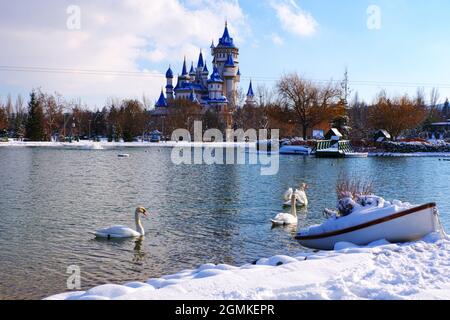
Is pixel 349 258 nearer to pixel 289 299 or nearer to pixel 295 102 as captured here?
pixel 289 299

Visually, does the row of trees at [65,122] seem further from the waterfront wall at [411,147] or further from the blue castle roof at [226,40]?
the waterfront wall at [411,147]

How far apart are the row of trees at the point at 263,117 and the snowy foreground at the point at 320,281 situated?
5044 centimetres

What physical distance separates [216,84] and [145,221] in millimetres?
95367

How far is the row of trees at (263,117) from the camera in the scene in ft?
205

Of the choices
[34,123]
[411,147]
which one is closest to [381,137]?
[411,147]

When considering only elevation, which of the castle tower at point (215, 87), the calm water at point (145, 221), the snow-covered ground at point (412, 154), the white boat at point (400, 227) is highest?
the castle tower at point (215, 87)

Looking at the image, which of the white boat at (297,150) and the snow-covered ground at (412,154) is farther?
the white boat at (297,150)

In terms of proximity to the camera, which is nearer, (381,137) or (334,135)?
(334,135)

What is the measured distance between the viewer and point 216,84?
10750cm

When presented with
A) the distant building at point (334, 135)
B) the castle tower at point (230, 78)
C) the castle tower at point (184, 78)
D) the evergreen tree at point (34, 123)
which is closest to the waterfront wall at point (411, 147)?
the distant building at point (334, 135)

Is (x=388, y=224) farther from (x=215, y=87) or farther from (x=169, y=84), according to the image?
(x=169, y=84)

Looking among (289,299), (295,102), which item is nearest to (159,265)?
(289,299)

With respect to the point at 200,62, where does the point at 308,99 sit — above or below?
below
